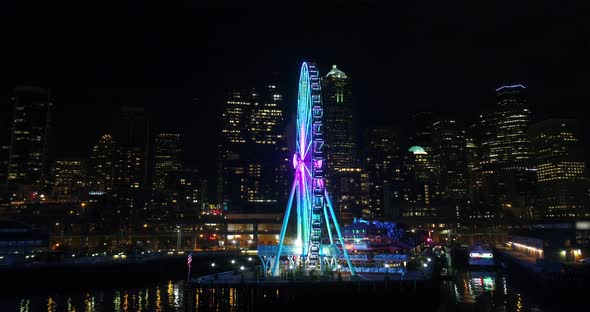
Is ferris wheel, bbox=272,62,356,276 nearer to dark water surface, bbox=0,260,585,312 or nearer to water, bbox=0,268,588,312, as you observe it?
dark water surface, bbox=0,260,585,312

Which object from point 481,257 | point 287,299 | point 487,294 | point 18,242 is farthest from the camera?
point 481,257

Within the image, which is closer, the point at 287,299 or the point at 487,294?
the point at 287,299

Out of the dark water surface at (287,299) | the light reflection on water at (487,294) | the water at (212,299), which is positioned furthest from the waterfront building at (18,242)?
the light reflection on water at (487,294)

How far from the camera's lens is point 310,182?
6147 cm

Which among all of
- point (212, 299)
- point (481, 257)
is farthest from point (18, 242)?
point (481, 257)

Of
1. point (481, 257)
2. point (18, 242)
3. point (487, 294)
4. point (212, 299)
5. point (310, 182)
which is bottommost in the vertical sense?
point (487, 294)

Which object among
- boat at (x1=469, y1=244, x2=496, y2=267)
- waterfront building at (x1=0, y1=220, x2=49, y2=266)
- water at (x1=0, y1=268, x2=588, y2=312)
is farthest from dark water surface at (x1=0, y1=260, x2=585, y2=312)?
boat at (x1=469, y1=244, x2=496, y2=267)

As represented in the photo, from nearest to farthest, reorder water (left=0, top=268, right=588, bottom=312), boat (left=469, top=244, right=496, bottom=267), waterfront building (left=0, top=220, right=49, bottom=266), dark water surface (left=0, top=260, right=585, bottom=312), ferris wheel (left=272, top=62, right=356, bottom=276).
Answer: dark water surface (left=0, top=260, right=585, bottom=312) → water (left=0, top=268, right=588, bottom=312) → ferris wheel (left=272, top=62, right=356, bottom=276) → waterfront building (left=0, top=220, right=49, bottom=266) → boat (left=469, top=244, right=496, bottom=267)

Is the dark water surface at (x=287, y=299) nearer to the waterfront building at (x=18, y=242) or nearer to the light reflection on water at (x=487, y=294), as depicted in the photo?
the light reflection on water at (x=487, y=294)

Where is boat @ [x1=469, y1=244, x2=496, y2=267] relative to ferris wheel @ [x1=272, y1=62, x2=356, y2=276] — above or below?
below

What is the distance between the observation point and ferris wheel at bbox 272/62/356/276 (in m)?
58.3

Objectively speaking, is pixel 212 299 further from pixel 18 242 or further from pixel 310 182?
pixel 18 242

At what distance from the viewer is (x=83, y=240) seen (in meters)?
146

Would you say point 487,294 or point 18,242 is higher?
point 18,242
